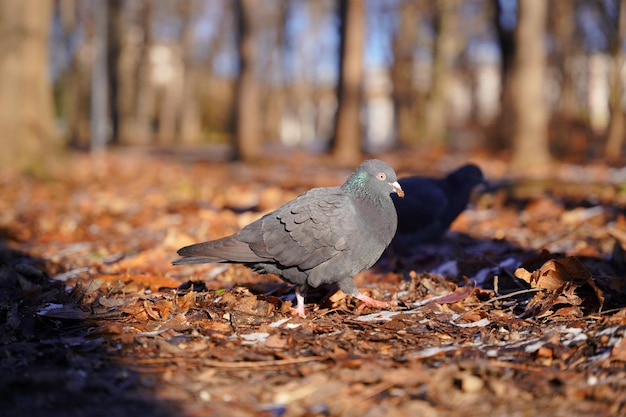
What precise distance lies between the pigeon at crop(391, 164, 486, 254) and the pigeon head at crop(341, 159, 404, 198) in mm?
1390

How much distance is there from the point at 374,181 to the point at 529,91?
36.5 feet

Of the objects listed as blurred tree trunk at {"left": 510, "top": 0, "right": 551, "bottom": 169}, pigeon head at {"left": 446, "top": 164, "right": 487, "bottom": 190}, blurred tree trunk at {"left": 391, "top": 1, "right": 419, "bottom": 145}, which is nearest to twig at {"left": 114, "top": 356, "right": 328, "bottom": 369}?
pigeon head at {"left": 446, "top": 164, "right": 487, "bottom": 190}

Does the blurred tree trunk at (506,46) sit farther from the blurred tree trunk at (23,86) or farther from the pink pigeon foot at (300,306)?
the pink pigeon foot at (300,306)

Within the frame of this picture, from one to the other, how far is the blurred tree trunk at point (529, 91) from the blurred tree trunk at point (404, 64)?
21.0 meters

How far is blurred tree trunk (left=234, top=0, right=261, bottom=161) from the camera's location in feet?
59.2

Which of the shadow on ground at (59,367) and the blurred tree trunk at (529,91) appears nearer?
the shadow on ground at (59,367)

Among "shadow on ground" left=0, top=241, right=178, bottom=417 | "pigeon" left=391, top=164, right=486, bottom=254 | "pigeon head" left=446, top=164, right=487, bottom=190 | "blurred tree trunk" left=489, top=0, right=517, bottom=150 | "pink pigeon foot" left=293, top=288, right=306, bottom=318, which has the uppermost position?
"blurred tree trunk" left=489, top=0, right=517, bottom=150

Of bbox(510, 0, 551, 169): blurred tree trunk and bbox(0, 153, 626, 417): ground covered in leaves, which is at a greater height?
bbox(510, 0, 551, 169): blurred tree trunk

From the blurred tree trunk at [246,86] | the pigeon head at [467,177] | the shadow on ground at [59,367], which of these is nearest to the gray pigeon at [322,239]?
the shadow on ground at [59,367]

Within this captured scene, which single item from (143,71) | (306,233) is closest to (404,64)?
(143,71)

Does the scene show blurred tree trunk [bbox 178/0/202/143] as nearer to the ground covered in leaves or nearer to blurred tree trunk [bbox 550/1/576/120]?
blurred tree trunk [bbox 550/1/576/120]

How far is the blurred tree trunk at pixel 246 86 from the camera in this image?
1805 cm

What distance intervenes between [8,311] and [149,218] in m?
4.55

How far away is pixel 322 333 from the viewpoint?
3.71 metres
